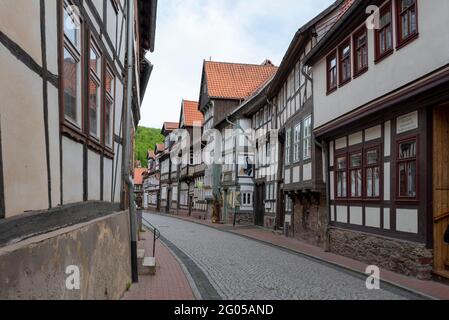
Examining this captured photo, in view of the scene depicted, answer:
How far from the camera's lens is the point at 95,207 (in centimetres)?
705

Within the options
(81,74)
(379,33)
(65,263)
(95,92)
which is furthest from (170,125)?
(65,263)

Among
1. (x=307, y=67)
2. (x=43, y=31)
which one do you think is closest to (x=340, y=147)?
(x=307, y=67)

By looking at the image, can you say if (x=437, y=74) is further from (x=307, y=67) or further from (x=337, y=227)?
(x=307, y=67)

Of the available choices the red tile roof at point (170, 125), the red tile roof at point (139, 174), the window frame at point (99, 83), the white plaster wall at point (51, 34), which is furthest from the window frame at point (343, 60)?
the red tile roof at point (139, 174)

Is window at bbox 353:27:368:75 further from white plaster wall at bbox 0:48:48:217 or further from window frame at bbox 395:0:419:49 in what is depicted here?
white plaster wall at bbox 0:48:48:217

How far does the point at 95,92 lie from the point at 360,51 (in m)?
8.73

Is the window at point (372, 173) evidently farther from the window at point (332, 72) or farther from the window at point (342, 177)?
the window at point (332, 72)

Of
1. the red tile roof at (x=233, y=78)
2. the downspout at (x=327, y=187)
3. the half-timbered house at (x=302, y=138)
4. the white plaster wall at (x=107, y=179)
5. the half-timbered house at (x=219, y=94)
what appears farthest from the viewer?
the red tile roof at (x=233, y=78)

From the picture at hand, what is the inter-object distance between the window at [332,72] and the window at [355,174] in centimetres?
235

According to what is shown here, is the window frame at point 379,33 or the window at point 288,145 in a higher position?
the window frame at point 379,33

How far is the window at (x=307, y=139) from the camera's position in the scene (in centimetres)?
1829

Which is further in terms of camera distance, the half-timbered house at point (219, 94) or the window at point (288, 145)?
the half-timbered house at point (219, 94)

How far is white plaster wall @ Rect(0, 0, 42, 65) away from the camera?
346 cm

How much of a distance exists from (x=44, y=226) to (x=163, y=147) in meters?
68.5
